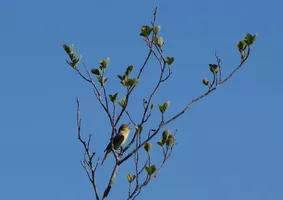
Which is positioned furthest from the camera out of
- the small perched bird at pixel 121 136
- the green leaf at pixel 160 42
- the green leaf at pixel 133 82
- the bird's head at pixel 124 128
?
the bird's head at pixel 124 128

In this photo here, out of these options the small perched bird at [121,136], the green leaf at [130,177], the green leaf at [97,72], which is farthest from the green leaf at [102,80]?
the small perched bird at [121,136]

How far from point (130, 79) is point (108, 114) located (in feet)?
1.39

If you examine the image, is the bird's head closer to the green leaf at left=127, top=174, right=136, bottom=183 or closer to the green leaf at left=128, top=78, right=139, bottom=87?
the green leaf at left=128, top=78, right=139, bottom=87

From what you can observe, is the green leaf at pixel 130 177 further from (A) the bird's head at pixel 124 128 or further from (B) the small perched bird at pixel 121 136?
(A) the bird's head at pixel 124 128

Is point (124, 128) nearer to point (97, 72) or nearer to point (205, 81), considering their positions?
point (97, 72)

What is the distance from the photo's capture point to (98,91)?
4941 millimetres

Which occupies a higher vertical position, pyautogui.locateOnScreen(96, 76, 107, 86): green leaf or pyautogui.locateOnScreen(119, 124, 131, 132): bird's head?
pyautogui.locateOnScreen(119, 124, 131, 132): bird's head

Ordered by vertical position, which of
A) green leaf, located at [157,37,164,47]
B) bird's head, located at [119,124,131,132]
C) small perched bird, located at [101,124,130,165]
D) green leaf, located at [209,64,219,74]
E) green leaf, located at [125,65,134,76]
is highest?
bird's head, located at [119,124,131,132]

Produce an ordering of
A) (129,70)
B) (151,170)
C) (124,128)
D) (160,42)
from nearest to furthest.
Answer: (151,170) → (129,70) → (160,42) → (124,128)

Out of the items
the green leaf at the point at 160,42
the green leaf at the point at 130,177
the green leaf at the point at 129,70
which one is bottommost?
the green leaf at the point at 130,177

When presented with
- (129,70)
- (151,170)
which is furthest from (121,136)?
(151,170)

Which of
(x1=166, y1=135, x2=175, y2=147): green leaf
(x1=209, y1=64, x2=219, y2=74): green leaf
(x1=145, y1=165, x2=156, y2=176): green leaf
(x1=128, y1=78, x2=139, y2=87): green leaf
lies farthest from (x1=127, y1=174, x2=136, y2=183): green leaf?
(x1=209, y1=64, x2=219, y2=74): green leaf

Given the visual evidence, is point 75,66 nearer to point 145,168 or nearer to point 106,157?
point 145,168

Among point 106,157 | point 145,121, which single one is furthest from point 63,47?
point 106,157
